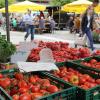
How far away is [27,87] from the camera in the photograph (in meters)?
3.41

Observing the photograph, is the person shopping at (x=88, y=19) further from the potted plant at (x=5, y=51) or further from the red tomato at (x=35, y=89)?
the red tomato at (x=35, y=89)

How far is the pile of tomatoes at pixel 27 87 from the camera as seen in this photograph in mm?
3097

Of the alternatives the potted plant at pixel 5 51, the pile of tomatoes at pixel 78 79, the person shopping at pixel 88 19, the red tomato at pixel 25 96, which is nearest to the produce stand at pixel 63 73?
the pile of tomatoes at pixel 78 79

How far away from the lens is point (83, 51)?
232 inches

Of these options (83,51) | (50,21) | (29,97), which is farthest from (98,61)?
(50,21)

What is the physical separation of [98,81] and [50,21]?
22515 mm

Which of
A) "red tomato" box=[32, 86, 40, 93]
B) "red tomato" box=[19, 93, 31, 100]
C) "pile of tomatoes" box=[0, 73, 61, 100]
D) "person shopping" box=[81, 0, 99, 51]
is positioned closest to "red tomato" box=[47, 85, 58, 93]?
"pile of tomatoes" box=[0, 73, 61, 100]

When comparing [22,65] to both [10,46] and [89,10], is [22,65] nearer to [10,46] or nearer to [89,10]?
[10,46]

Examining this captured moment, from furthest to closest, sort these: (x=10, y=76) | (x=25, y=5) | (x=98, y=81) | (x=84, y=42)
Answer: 1. (x=25, y=5)
2. (x=84, y=42)
3. (x=10, y=76)
4. (x=98, y=81)

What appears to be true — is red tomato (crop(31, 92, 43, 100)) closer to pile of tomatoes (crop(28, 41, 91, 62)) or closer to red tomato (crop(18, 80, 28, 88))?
red tomato (crop(18, 80, 28, 88))

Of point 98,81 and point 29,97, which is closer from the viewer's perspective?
point 29,97

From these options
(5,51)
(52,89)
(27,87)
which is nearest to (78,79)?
(52,89)

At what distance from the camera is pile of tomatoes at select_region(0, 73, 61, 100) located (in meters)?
3.10

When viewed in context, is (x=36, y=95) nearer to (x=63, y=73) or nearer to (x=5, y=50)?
(x=63, y=73)
